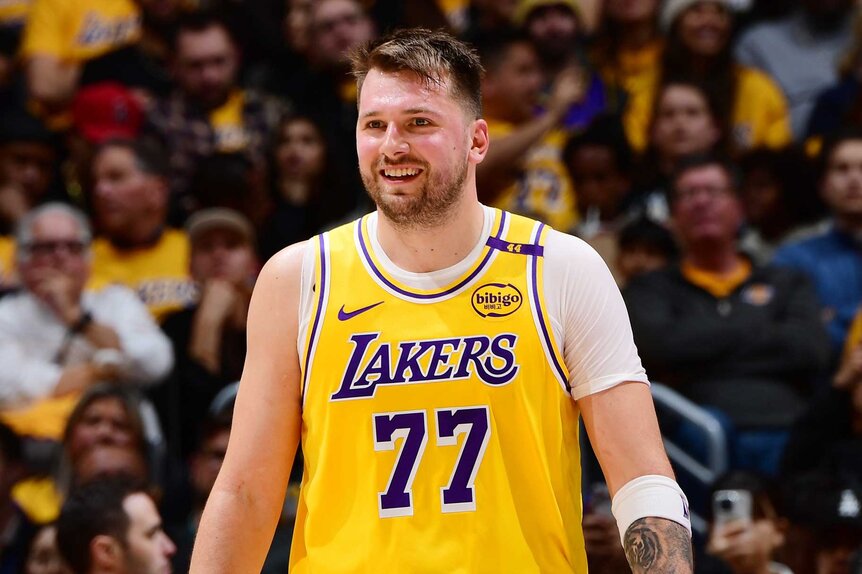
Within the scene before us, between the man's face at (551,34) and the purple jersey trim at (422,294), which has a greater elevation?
the man's face at (551,34)

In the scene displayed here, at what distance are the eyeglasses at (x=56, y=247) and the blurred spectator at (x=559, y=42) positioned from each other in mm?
3361

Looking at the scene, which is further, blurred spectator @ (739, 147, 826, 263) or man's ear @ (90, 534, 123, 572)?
blurred spectator @ (739, 147, 826, 263)

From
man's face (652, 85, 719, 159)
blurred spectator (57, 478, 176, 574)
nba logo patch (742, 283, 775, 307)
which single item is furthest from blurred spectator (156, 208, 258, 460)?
man's face (652, 85, 719, 159)

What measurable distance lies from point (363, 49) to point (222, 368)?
420 cm

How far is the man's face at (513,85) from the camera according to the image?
870cm

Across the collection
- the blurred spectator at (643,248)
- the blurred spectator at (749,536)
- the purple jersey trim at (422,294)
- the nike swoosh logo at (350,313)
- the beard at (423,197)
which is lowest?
the blurred spectator at (749,536)

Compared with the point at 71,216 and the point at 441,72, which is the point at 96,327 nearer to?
the point at 71,216

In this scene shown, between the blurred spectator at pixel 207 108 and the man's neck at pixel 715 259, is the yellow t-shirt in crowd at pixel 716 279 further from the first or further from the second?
the blurred spectator at pixel 207 108

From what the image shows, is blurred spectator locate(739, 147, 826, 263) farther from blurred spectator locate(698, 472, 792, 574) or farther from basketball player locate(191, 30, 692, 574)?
basketball player locate(191, 30, 692, 574)

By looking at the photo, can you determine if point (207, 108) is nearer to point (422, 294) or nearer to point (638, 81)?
point (638, 81)

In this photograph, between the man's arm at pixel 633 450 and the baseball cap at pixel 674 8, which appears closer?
the man's arm at pixel 633 450

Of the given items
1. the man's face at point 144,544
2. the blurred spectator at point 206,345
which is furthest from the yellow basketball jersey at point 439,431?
the blurred spectator at point 206,345

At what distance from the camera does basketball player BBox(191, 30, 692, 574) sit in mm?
3461

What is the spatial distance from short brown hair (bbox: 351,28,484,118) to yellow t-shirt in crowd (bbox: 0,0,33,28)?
23.4 ft
